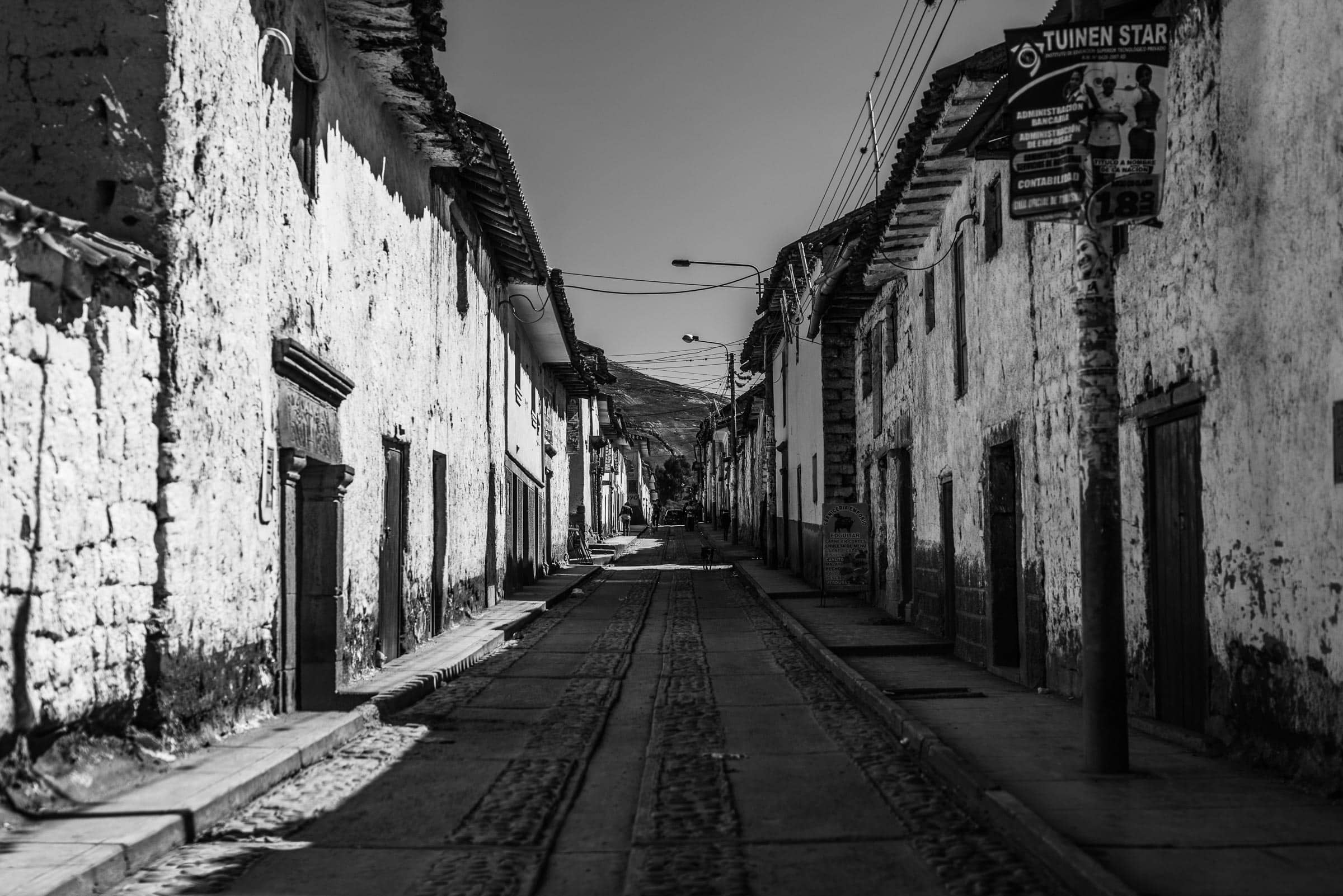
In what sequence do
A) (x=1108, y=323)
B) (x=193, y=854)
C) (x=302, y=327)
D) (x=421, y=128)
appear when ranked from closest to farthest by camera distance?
Answer: (x=193, y=854) → (x=1108, y=323) → (x=302, y=327) → (x=421, y=128)

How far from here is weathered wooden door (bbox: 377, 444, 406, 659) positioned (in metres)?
13.4

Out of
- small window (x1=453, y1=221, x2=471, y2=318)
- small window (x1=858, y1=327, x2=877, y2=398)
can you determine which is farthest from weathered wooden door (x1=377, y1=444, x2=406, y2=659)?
small window (x1=858, y1=327, x2=877, y2=398)

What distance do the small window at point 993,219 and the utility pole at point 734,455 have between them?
1425 inches

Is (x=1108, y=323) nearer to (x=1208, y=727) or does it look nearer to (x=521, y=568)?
(x=1208, y=727)

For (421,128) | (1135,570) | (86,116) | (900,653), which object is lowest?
(900,653)

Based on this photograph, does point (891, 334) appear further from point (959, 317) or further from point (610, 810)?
point (610, 810)

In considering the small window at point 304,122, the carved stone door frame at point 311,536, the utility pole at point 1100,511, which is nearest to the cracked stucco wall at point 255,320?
the small window at point 304,122

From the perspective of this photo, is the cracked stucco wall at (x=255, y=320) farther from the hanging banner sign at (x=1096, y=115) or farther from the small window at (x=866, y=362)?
the small window at (x=866, y=362)

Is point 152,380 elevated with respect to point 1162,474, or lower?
elevated

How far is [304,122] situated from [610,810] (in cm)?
662

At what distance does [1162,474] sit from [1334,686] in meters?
2.55

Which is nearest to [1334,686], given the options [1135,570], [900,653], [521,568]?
[1135,570]

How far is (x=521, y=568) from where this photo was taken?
1094 inches

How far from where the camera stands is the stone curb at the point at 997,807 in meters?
4.85
